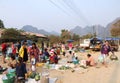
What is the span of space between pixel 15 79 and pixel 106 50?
870cm

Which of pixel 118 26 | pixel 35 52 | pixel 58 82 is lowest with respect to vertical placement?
pixel 58 82

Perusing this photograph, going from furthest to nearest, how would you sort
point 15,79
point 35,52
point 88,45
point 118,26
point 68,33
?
point 118,26
point 68,33
point 88,45
point 35,52
point 15,79

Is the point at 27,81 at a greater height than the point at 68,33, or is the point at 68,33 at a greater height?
the point at 68,33

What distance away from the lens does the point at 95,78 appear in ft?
40.9

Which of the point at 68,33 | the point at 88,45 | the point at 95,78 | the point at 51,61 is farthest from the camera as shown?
the point at 68,33

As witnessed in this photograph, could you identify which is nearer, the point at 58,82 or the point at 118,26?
the point at 58,82

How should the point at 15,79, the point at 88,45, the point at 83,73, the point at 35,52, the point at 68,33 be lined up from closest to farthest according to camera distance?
the point at 15,79
the point at 83,73
the point at 35,52
the point at 88,45
the point at 68,33

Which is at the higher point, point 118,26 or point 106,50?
point 118,26

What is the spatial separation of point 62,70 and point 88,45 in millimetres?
24436

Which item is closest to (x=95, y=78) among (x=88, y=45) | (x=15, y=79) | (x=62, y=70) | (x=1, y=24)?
(x=62, y=70)

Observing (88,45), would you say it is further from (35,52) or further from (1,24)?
(1,24)

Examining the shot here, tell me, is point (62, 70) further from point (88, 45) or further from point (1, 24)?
point (1, 24)

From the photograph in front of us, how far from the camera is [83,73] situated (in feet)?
46.0

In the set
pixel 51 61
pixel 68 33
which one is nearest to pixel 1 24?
pixel 68 33
